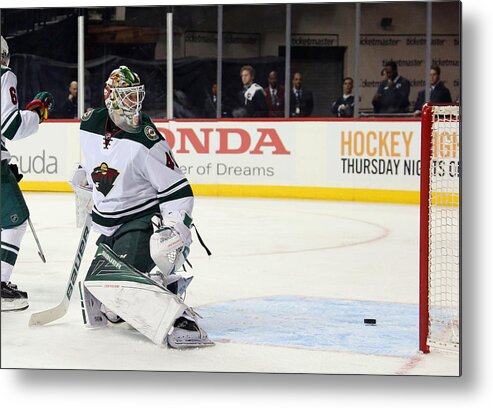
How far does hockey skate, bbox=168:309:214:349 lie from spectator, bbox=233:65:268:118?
5283 millimetres

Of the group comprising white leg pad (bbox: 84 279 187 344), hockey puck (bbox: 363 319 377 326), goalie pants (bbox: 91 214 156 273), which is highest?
goalie pants (bbox: 91 214 156 273)

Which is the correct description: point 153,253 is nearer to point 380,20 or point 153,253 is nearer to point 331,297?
point 331,297

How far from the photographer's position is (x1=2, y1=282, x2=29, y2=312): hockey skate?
3730 mm

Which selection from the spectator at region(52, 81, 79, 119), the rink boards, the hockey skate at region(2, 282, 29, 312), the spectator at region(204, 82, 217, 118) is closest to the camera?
the hockey skate at region(2, 282, 29, 312)

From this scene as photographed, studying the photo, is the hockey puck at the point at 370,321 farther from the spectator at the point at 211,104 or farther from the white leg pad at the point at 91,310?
the spectator at the point at 211,104

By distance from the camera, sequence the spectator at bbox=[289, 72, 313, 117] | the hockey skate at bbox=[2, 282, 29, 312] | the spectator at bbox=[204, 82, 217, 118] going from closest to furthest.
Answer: the hockey skate at bbox=[2, 282, 29, 312] < the spectator at bbox=[289, 72, 313, 117] < the spectator at bbox=[204, 82, 217, 118]

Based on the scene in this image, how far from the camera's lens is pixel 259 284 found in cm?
442

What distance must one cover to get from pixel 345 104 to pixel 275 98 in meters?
0.61

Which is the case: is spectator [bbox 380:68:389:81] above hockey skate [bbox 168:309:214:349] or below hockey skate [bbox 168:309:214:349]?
above

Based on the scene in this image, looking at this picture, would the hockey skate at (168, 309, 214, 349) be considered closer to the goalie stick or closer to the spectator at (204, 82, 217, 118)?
the goalie stick

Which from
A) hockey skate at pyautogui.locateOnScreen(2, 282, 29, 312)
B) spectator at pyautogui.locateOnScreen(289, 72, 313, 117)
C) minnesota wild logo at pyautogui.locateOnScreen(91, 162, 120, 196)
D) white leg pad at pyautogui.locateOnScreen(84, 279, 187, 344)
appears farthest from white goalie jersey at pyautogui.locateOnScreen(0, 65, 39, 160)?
spectator at pyautogui.locateOnScreen(289, 72, 313, 117)

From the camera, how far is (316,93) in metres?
8.62

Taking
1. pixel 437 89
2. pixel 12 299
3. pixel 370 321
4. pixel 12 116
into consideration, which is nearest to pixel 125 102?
pixel 12 116

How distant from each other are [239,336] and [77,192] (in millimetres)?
735
